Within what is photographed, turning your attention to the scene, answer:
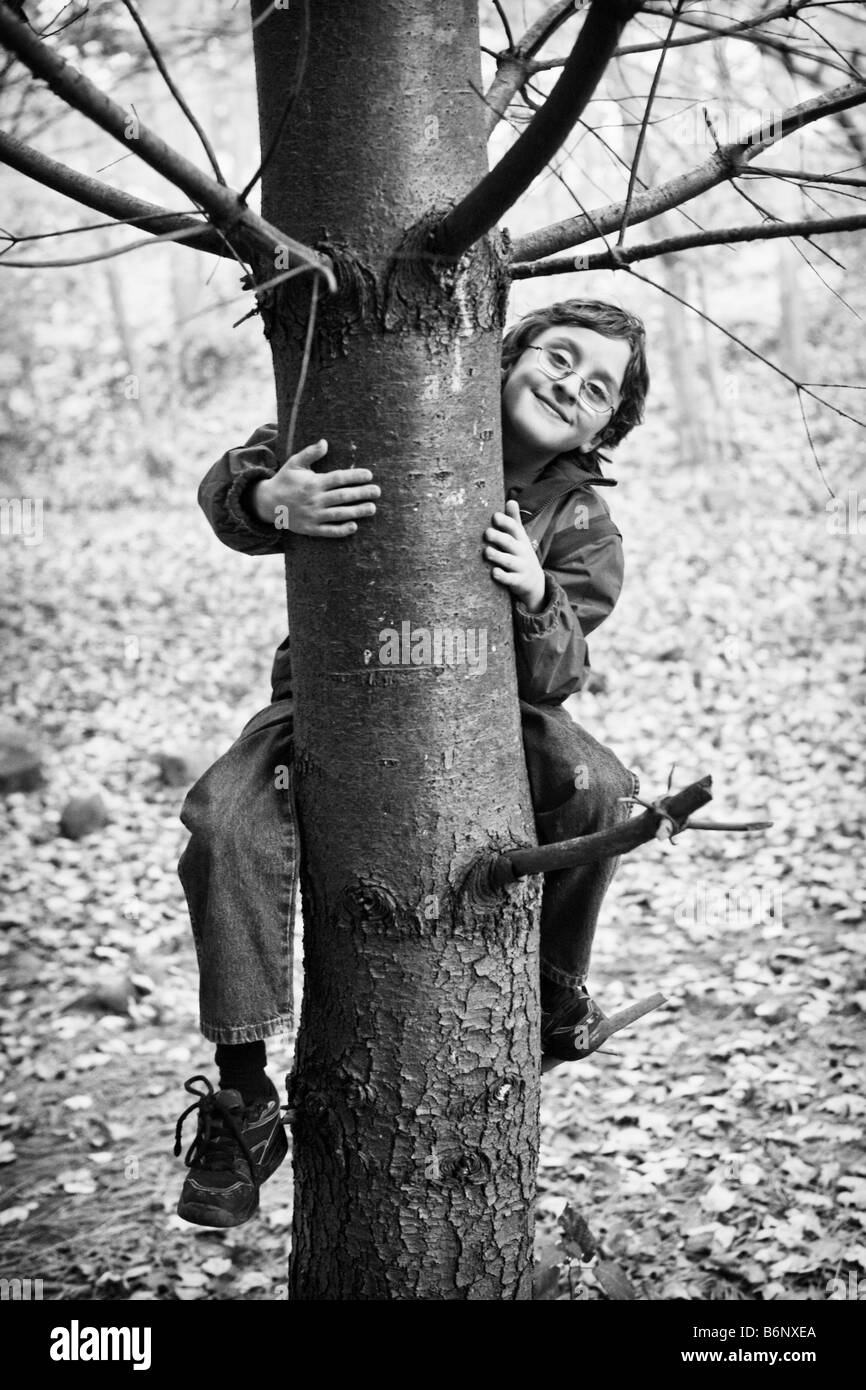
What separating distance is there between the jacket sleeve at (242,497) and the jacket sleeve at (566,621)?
0.50m

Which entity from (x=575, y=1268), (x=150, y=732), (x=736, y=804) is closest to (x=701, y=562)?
(x=736, y=804)

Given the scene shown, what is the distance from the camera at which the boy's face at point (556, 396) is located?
2.25m

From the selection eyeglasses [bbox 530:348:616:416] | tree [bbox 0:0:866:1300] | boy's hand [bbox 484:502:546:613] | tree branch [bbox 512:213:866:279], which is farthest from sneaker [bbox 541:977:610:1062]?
tree branch [bbox 512:213:866:279]

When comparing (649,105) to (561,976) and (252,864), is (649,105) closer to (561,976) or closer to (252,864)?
(252,864)

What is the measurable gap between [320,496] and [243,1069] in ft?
3.65

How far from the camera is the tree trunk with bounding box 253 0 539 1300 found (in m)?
1.68

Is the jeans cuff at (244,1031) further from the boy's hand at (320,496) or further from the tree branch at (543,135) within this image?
the tree branch at (543,135)

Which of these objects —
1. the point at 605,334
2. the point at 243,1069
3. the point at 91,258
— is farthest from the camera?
the point at 605,334

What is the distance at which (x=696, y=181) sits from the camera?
184cm

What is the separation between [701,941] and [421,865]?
136 inches

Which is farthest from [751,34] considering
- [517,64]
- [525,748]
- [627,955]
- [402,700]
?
[627,955]

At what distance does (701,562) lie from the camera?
962 cm

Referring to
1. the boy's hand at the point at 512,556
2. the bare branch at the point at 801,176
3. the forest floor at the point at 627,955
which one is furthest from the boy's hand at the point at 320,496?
the forest floor at the point at 627,955

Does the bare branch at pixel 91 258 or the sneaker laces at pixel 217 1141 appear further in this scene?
the sneaker laces at pixel 217 1141
